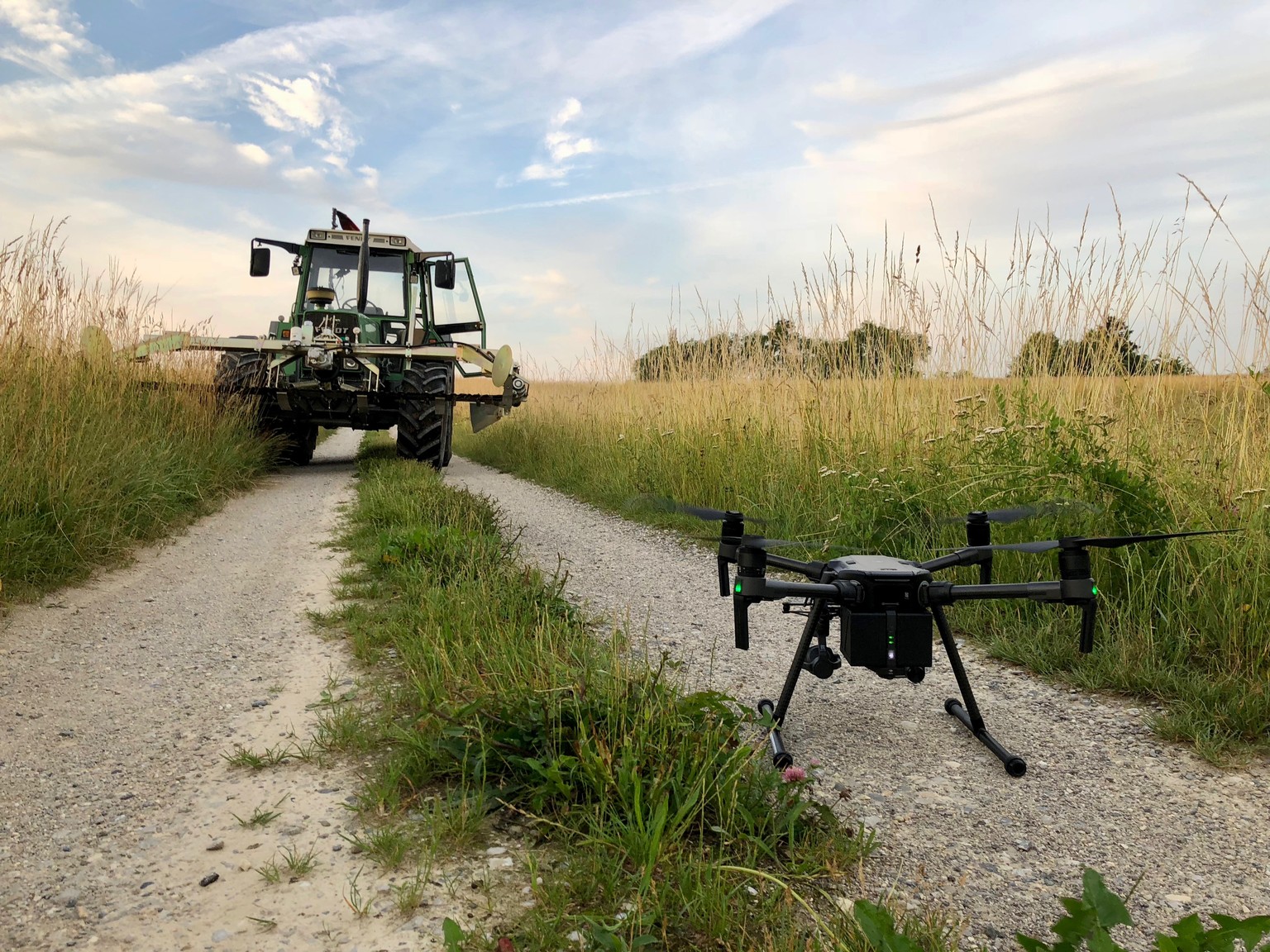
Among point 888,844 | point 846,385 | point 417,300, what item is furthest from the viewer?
point 417,300

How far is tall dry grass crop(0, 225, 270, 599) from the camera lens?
4.72 meters

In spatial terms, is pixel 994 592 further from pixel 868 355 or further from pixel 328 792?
pixel 868 355

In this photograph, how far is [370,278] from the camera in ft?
37.1

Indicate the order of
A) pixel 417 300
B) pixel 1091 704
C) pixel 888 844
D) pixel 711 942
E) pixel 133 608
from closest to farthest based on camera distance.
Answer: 1. pixel 711 942
2. pixel 888 844
3. pixel 1091 704
4. pixel 133 608
5. pixel 417 300

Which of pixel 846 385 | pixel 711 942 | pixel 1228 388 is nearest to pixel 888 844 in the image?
pixel 711 942

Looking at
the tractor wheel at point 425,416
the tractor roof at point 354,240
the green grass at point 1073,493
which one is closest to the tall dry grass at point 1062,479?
the green grass at point 1073,493

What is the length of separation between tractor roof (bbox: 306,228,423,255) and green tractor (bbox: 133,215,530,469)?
0.01 m

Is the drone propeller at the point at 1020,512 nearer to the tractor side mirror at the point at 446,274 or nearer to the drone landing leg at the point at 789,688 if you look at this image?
the drone landing leg at the point at 789,688

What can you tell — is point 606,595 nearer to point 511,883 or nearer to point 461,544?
point 461,544

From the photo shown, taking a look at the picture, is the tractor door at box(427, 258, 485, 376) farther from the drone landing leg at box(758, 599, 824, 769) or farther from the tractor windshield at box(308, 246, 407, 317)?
the drone landing leg at box(758, 599, 824, 769)

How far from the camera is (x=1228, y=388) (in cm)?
398

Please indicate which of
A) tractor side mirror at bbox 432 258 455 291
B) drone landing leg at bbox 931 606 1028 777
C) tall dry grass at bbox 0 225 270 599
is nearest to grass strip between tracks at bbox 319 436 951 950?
drone landing leg at bbox 931 606 1028 777

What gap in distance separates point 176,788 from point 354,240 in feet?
33.2

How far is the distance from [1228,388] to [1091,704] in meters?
2.01
